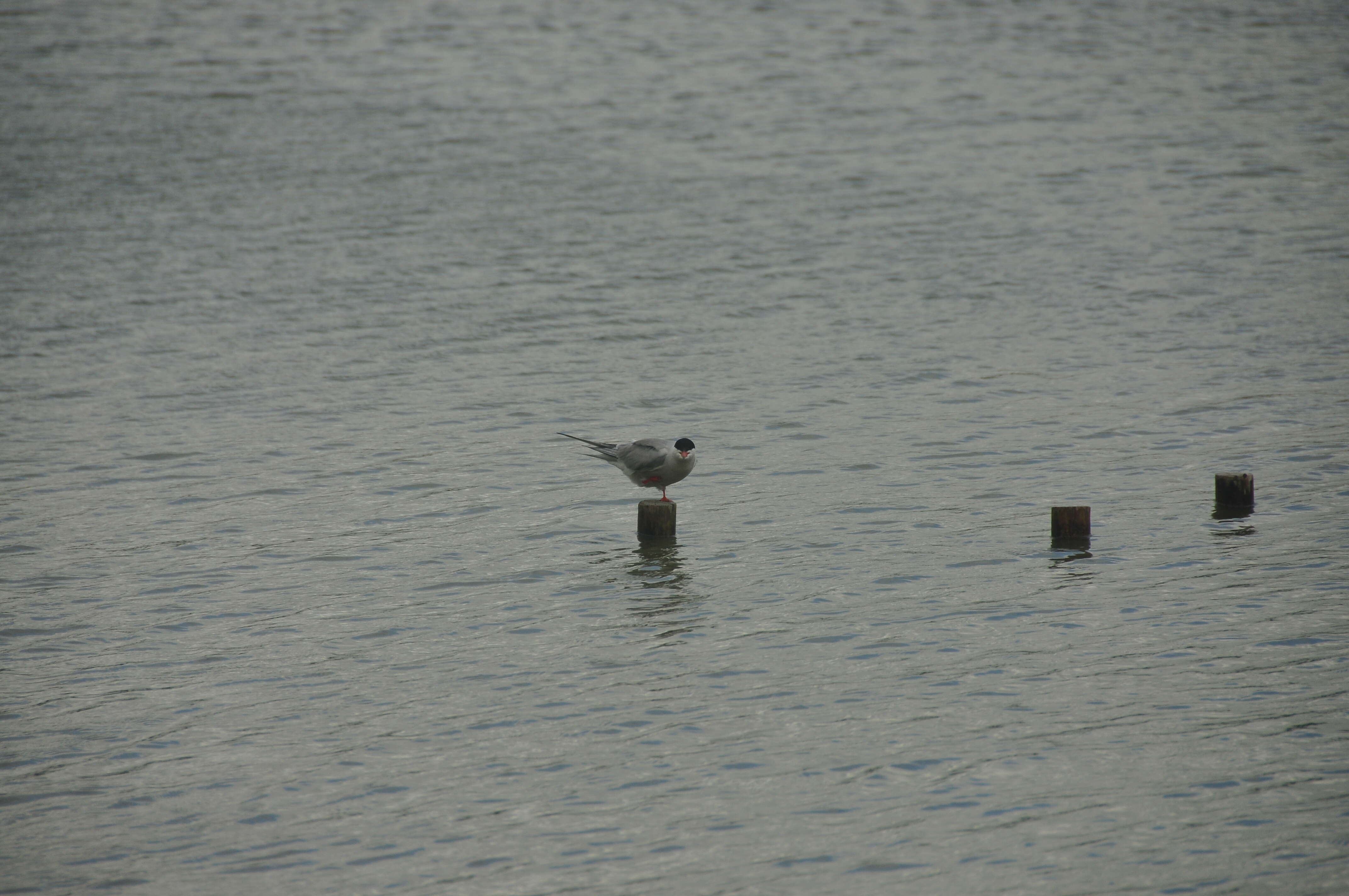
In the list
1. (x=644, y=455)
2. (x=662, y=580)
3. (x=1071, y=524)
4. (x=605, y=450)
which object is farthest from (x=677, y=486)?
(x=1071, y=524)

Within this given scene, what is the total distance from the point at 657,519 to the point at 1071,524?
4.08m

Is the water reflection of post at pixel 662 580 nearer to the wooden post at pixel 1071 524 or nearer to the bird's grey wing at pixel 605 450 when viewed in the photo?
the bird's grey wing at pixel 605 450

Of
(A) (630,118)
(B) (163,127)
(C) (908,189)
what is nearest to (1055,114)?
(C) (908,189)

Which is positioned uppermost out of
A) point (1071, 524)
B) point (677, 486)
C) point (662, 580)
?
point (1071, 524)

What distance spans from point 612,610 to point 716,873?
423 cm

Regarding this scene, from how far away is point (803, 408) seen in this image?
63.0 feet

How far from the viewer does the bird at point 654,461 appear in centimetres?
1421

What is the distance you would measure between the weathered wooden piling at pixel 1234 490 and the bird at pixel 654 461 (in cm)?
543

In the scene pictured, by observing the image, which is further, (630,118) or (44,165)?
(630,118)

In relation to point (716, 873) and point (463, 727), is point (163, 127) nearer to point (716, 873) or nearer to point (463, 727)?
point (463, 727)

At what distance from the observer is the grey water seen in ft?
30.5

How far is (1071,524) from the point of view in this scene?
44.2 feet

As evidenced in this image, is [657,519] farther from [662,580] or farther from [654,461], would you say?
[662,580]

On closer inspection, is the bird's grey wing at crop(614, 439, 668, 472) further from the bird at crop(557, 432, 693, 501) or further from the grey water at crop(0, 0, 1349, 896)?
the grey water at crop(0, 0, 1349, 896)
